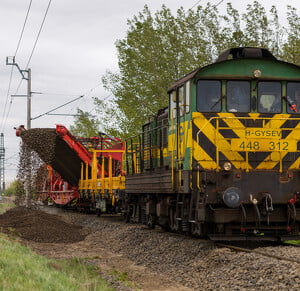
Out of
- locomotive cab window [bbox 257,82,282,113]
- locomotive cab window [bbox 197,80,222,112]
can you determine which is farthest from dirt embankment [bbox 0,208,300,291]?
locomotive cab window [bbox 257,82,282,113]

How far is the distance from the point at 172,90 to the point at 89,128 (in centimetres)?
2909

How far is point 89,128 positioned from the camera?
41.1 meters

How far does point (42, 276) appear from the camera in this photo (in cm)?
770

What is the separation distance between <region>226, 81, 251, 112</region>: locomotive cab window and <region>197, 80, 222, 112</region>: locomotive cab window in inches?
8.1

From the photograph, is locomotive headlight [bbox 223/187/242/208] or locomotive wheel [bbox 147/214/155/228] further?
locomotive wheel [bbox 147/214/155/228]

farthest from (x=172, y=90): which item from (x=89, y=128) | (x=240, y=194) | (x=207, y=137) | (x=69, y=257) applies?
(x=89, y=128)

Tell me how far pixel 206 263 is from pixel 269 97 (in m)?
3.86

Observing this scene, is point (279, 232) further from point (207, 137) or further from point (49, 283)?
point (49, 283)

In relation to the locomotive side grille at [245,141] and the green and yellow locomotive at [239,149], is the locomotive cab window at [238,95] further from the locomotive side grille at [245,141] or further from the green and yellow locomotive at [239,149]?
the locomotive side grille at [245,141]

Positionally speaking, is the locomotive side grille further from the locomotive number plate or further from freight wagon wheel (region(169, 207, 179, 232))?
freight wagon wheel (region(169, 207, 179, 232))

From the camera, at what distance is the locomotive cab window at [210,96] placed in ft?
36.6

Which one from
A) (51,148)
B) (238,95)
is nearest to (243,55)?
(238,95)

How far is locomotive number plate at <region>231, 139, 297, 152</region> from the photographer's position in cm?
1081

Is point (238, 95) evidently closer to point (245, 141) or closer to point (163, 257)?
point (245, 141)
